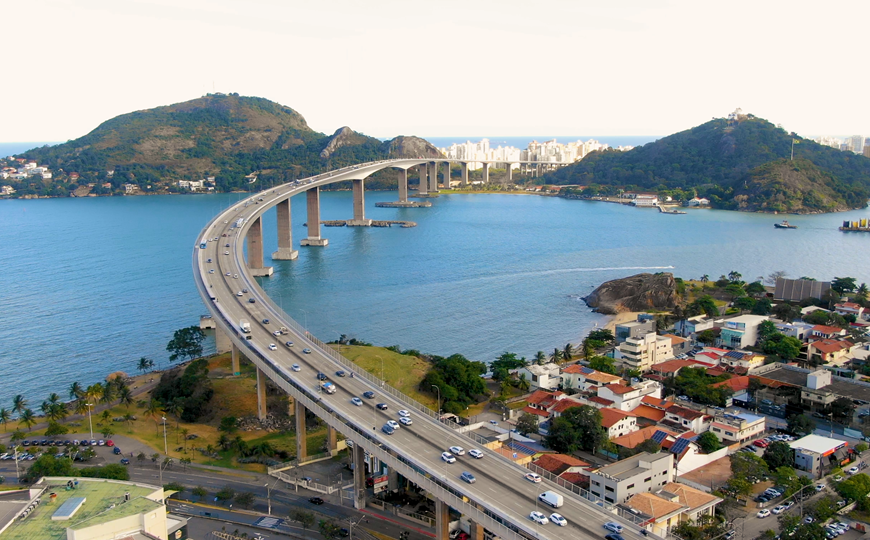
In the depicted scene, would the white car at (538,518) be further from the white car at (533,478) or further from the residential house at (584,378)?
the residential house at (584,378)

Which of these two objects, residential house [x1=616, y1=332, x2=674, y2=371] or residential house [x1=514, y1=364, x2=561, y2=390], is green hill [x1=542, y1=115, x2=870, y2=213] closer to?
residential house [x1=616, y1=332, x2=674, y2=371]

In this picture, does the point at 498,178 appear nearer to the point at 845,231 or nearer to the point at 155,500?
the point at 845,231

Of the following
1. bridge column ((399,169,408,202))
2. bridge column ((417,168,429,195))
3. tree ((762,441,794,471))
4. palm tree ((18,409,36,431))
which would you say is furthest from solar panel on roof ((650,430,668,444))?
bridge column ((417,168,429,195))

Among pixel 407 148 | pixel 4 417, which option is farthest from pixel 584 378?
pixel 407 148


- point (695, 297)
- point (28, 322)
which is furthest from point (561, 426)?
Result: point (28, 322)

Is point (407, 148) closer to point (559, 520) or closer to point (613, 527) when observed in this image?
point (559, 520)

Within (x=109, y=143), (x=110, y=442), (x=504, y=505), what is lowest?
(x=110, y=442)
